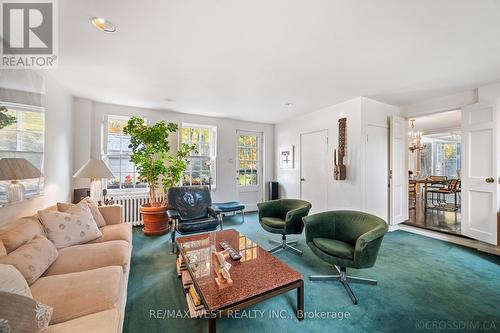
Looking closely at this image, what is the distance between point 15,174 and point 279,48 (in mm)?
2659

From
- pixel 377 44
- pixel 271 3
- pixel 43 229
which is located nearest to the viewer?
pixel 271 3

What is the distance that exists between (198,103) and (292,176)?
293cm

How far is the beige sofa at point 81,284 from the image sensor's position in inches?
44.3

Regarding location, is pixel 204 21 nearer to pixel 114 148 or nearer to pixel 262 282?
pixel 262 282

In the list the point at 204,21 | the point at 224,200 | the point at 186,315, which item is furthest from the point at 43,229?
the point at 224,200

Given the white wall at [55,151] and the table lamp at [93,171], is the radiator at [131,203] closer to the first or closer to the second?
the white wall at [55,151]

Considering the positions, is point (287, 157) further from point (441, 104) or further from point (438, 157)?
point (438, 157)

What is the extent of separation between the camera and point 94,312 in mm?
1193

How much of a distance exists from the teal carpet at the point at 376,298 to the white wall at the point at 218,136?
7.71 ft

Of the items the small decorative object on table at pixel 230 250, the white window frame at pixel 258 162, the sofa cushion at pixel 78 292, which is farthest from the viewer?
the white window frame at pixel 258 162

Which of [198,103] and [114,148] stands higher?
[198,103]

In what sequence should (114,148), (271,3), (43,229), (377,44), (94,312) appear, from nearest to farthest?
(94,312), (271,3), (43,229), (377,44), (114,148)

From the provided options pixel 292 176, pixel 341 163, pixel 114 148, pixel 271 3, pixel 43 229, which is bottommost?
pixel 43 229

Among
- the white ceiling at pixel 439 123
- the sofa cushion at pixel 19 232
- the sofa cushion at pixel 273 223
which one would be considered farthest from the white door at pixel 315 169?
the sofa cushion at pixel 19 232
